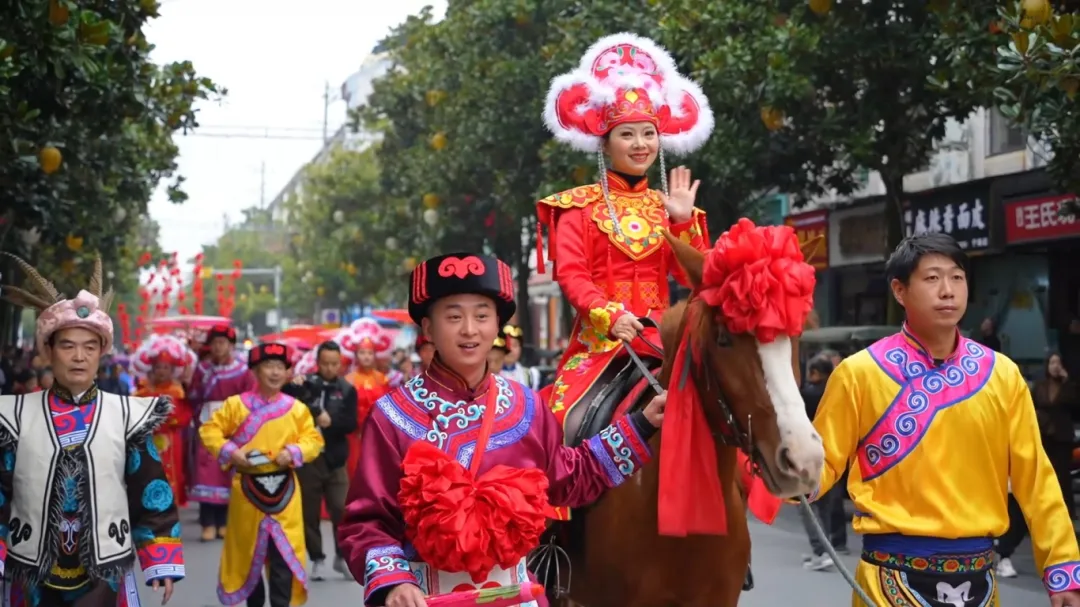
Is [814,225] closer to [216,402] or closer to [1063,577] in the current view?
[216,402]

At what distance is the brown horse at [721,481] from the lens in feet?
14.6

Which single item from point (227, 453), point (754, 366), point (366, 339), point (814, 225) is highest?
point (814, 225)

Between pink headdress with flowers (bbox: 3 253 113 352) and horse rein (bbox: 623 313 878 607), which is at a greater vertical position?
pink headdress with flowers (bbox: 3 253 113 352)

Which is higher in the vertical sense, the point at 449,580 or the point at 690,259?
the point at 690,259

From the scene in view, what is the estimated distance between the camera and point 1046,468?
16.8ft

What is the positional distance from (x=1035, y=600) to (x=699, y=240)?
5.95m

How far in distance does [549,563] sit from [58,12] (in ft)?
20.7

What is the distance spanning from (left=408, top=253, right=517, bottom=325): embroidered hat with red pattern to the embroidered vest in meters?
1.98

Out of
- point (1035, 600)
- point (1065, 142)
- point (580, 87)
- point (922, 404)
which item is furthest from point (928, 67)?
point (922, 404)

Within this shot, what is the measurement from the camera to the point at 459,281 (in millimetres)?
4477

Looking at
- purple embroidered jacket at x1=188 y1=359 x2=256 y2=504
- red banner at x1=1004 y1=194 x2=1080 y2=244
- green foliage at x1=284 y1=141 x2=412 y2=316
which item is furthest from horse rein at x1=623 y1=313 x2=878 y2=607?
green foliage at x1=284 y1=141 x2=412 y2=316

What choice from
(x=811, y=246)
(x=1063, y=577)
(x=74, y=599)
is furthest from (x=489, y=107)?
(x=1063, y=577)

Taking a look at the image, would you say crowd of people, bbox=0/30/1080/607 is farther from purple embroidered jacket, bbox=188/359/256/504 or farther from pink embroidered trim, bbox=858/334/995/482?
purple embroidered jacket, bbox=188/359/256/504

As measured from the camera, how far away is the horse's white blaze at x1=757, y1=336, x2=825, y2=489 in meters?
4.34
